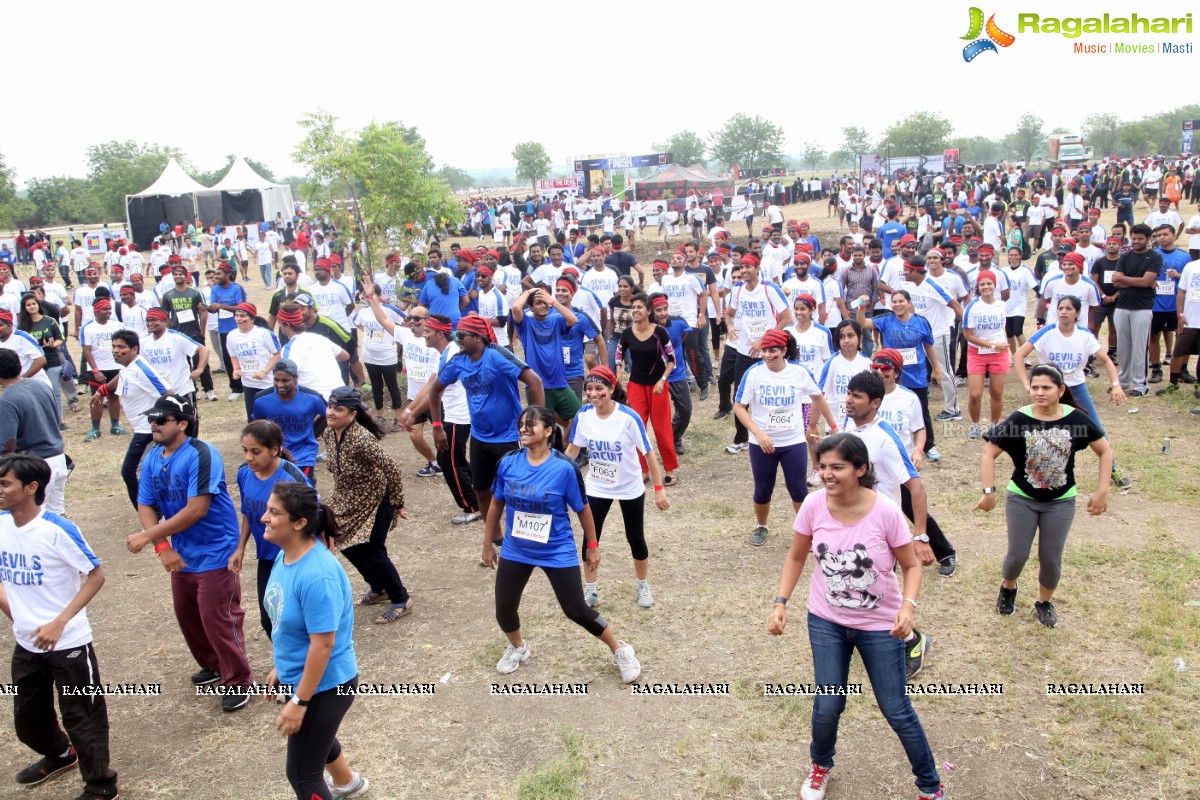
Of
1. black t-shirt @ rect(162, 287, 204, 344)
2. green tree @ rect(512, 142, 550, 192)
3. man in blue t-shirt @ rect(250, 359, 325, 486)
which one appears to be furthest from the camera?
green tree @ rect(512, 142, 550, 192)

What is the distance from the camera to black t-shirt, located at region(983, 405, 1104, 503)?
5.23m

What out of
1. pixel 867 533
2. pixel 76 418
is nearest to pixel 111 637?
pixel 867 533

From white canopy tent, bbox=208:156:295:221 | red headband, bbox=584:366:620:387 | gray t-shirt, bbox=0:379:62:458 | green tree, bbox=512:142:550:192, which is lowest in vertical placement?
gray t-shirt, bbox=0:379:62:458

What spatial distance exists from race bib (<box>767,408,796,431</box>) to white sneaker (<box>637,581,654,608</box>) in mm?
1598

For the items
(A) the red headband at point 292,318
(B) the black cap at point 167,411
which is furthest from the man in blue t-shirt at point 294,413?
(A) the red headband at point 292,318

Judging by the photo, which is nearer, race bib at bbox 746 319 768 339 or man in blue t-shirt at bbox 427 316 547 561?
Result: man in blue t-shirt at bbox 427 316 547 561

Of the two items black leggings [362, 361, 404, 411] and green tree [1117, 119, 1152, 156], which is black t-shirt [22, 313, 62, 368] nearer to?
black leggings [362, 361, 404, 411]

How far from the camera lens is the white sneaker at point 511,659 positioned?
5.50 meters

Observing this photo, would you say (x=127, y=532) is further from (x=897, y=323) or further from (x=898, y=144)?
(x=898, y=144)

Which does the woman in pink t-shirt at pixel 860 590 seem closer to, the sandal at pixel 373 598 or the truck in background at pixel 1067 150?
the sandal at pixel 373 598

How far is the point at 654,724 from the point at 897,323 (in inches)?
196

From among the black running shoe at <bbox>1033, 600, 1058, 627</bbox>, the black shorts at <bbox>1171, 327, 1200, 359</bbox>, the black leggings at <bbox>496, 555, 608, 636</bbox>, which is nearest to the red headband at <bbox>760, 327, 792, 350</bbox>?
the black running shoe at <bbox>1033, 600, 1058, 627</bbox>

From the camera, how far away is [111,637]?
6.39 metres

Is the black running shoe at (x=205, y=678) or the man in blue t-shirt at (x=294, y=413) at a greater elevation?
the man in blue t-shirt at (x=294, y=413)
